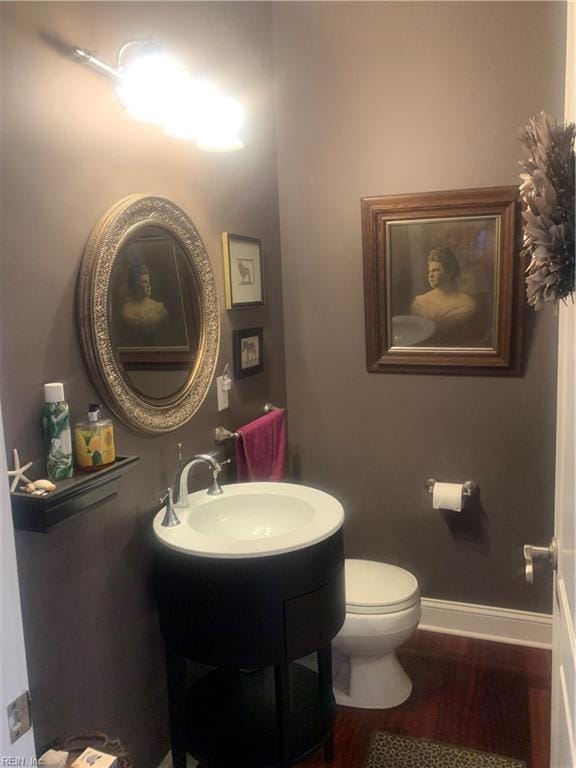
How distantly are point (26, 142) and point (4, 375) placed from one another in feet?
1.63

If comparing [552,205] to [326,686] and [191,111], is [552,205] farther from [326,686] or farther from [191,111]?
[326,686]

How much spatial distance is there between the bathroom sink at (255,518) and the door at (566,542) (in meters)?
0.63

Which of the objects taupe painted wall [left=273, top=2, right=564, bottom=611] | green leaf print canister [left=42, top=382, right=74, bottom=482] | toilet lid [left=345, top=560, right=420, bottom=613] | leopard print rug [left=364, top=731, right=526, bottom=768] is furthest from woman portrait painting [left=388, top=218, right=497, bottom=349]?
green leaf print canister [left=42, top=382, right=74, bottom=482]

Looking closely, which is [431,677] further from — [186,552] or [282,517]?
[186,552]

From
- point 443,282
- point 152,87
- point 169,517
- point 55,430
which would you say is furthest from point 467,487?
point 152,87

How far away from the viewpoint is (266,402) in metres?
2.61

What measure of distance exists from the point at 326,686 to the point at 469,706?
24.2 inches

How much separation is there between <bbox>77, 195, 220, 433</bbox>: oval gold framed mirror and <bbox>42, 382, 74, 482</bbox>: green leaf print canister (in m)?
0.17

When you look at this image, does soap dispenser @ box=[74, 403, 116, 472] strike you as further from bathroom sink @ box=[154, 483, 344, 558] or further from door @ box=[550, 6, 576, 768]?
door @ box=[550, 6, 576, 768]

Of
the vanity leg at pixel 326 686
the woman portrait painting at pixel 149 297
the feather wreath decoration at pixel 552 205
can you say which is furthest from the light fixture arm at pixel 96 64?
the vanity leg at pixel 326 686

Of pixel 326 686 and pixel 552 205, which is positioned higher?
pixel 552 205

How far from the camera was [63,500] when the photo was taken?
1.27m

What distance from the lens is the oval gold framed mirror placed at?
4.96 ft

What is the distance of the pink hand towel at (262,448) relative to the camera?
7.32 ft
